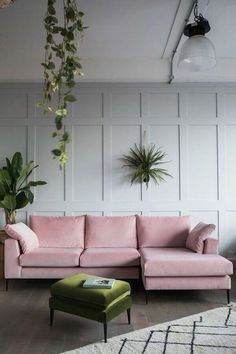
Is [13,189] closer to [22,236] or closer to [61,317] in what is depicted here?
[22,236]

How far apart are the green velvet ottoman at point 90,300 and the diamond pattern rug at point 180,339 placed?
178 millimetres

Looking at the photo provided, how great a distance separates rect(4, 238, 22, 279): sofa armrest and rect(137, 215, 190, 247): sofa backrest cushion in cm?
159

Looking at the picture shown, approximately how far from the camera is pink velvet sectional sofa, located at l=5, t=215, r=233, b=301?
3.63m

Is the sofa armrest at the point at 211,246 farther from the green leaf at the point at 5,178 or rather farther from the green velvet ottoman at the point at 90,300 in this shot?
the green leaf at the point at 5,178

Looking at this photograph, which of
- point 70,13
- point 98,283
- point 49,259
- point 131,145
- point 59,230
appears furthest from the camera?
point 131,145

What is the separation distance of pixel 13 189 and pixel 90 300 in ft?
7.78

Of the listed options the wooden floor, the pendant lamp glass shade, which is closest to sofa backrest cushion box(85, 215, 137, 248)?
the wooden floor

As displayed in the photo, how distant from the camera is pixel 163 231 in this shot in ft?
14.9

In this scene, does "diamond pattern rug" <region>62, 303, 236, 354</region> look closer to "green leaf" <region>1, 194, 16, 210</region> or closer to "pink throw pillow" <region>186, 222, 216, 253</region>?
"pink throw pillow" <region>186, 222, 216, 253</region>

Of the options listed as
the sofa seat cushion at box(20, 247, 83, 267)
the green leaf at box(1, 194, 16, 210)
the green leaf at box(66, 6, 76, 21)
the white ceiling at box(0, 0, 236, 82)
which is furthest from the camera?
the green leaf at box(1, 194, 16, 210)

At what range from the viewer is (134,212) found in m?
4.99

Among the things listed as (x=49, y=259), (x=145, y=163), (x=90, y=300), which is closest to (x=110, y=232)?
(x=49, y=259)

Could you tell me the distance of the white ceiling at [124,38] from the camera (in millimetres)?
3443

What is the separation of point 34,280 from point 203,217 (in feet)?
8.34
